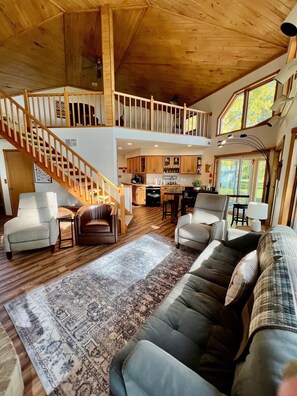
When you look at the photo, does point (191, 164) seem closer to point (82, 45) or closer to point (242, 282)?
point (82, 45)

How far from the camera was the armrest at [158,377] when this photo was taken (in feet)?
2.32

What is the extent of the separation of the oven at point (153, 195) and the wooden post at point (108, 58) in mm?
3266

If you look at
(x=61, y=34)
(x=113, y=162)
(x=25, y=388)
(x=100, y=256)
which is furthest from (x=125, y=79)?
(x=25, y=388)

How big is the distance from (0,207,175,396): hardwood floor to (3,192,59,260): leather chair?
19cm

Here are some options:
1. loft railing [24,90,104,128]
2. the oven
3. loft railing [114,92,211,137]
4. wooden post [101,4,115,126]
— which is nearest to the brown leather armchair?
wooden post [101,4,115,126]

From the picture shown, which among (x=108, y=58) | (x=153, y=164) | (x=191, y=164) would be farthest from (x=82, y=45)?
(x=191, y=164)

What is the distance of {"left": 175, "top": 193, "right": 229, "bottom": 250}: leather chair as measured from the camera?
109 inches

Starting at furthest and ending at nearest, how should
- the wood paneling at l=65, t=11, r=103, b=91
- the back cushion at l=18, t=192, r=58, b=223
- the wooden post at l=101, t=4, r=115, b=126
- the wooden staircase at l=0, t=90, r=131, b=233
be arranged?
the wood paneling at l=65, t=11, r=103, b=91 → the wooden post at l=101, t=4, r=115, b=126 → the wooden staircase at l=0, t=90, r=131, b=233 → the back cushion at l=18, t=192, r=58, b=223

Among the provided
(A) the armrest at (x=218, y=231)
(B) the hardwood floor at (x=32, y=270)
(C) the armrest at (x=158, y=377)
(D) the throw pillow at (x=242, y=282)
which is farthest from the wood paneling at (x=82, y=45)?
(C) the armrest at (x=158, y=377)

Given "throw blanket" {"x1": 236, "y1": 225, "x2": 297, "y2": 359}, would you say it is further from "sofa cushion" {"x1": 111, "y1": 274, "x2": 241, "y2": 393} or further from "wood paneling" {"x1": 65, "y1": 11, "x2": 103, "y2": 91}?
"wood paneling" {"x1": 65, "y1": 11, "x2": 103, "y2": 91}

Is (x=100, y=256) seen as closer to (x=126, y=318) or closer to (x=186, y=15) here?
(x=126, y=318)

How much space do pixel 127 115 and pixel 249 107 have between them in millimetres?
3454

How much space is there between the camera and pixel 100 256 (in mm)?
2973

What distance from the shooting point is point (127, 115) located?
5.27 metres
